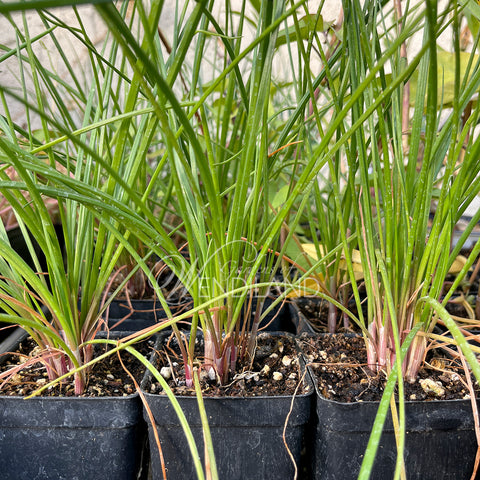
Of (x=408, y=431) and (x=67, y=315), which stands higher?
(x=67, y=315)

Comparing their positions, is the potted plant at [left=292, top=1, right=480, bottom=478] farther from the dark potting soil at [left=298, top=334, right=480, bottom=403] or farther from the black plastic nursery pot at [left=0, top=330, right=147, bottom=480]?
the black plastic nursery pot at [left=0, top=330, right=147, bottom=480]

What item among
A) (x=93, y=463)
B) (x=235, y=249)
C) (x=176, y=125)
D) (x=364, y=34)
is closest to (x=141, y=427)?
(x=93, y=463)

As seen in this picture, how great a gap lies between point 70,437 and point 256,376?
0.20 meters

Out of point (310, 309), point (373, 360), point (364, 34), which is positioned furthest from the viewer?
point (310, 309)

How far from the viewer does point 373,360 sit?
458mm

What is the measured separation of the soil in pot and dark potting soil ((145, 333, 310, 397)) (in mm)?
34

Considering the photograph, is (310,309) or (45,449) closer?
(45,449)

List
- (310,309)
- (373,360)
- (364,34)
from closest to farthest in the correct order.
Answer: (364,34)
(373,360)
(310,309)

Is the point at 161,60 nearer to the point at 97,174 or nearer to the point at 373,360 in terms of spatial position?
the point at 97,174

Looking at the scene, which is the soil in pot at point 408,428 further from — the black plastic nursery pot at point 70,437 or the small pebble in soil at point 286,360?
the black plastic nursery pot at point 70,437

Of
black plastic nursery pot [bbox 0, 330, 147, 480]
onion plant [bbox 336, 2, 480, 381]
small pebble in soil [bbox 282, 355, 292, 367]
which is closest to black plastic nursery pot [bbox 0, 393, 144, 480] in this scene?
black plastic nursery pot [bbox 0, 330, 147, 480]

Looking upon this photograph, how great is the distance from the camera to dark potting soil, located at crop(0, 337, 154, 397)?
43cm

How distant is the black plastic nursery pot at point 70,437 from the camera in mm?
398

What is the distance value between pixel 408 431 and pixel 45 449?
0.37 m
